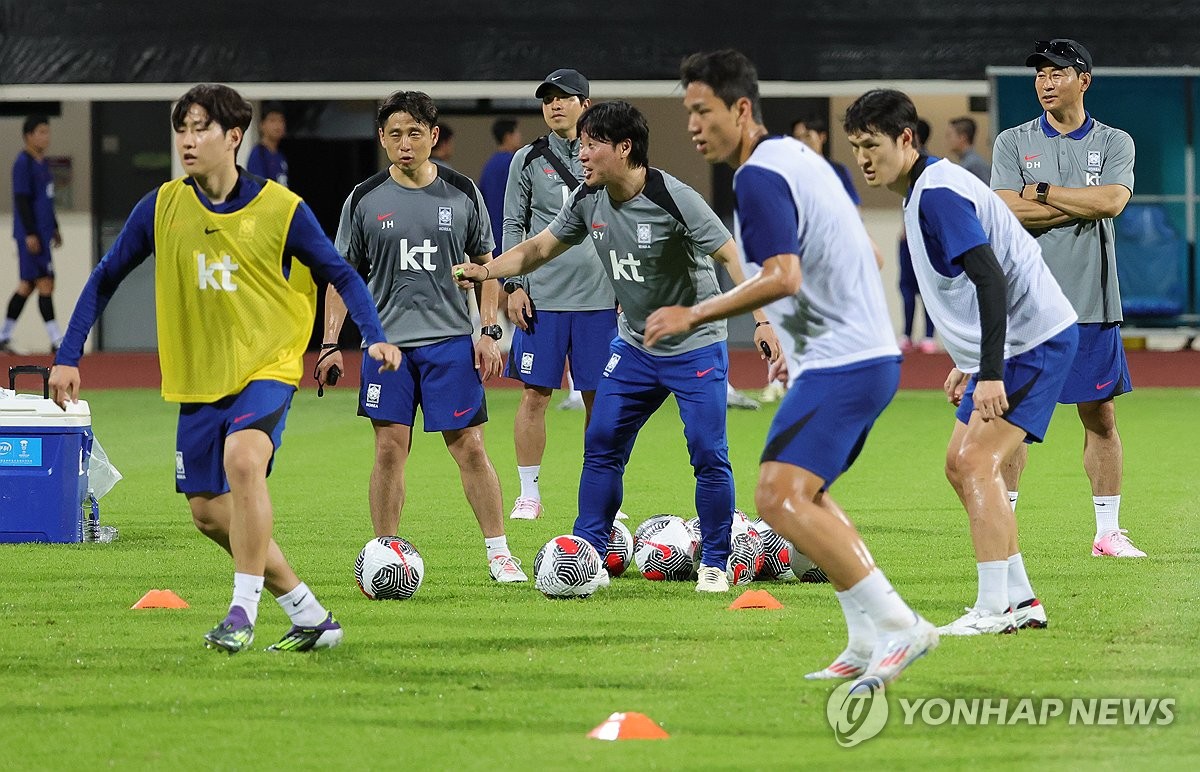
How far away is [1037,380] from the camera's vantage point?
6.90 metres

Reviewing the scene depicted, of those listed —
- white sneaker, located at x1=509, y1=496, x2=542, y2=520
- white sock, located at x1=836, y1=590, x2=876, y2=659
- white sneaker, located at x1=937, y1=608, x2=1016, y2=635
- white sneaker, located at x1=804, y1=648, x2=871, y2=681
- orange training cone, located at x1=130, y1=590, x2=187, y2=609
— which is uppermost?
white sock, located at x1=836, y1=590, x2=876, y2=659

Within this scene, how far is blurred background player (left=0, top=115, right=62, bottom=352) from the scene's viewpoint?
21.9m

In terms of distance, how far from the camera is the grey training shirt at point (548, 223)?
33.6 feet

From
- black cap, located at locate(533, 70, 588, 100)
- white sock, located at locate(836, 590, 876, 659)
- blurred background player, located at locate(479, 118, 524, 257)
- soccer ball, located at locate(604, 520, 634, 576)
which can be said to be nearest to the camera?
white sock, located at locate(836, 590, 876, 659)

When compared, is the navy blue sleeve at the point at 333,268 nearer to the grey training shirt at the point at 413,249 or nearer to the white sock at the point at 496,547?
the grey training shirt at the point at 413,249

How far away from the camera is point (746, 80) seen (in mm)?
5891

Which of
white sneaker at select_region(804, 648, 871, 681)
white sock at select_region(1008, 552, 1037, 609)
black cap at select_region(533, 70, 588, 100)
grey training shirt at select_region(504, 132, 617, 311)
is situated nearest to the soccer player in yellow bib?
white sneaker at select_region(804, 648, 871, 681)

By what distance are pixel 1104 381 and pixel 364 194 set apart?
375 centimetres

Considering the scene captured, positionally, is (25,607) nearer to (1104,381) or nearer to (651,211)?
(651,211)

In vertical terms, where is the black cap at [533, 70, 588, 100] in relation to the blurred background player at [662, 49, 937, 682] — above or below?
above

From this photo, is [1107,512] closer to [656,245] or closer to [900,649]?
[656,245]

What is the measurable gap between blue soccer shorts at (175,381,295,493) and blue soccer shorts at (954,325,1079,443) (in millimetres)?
2653

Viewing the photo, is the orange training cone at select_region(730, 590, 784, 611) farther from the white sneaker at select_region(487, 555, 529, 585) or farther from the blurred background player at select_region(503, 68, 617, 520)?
the blurred background player at select_region(503, 68, 617, 520)

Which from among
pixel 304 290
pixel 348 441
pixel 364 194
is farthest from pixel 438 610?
pixel 348 441
